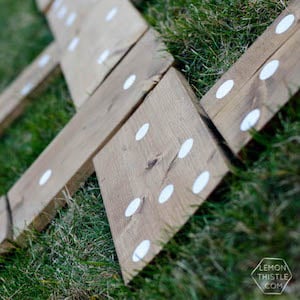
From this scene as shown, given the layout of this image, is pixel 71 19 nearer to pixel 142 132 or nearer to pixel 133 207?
pixel 142 132

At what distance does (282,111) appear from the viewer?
118 cm

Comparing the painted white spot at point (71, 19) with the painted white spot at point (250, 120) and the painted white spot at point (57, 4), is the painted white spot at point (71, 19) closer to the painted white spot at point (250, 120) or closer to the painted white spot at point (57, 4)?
the painted white spot at point (57, 4)

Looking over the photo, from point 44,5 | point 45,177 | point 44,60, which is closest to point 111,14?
point 44,60

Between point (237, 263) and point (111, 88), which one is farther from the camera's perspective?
point (111, 88)

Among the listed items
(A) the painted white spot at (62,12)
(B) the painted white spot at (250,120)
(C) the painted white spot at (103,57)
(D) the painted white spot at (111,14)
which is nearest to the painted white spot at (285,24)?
(B) the painted white spot at (250,120)

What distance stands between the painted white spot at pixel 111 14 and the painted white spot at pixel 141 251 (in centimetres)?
94

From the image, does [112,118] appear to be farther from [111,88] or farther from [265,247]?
[265,247]

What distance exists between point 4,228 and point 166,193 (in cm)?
55

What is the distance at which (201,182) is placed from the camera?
1.21m

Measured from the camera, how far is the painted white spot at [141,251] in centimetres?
122

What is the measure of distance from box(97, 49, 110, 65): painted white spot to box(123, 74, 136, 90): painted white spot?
0.70 feet

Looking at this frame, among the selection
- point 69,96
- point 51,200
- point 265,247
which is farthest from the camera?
point 69,96

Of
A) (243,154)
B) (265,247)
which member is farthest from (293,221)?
(243,154)

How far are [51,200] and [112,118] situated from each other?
25cm
